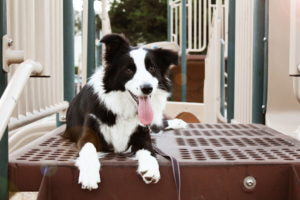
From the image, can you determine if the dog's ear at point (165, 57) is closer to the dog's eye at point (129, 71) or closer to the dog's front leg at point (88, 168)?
the dog's eye at point (129, 71)

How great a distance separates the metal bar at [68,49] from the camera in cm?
295

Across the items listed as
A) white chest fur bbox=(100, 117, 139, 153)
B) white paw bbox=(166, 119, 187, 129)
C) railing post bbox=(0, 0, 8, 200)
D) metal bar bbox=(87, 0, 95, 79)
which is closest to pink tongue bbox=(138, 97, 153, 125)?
white chest fur bbox=(100, 117, 139, 153)

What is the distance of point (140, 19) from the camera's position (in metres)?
18.4

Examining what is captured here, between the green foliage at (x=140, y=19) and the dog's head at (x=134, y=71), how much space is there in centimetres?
1589

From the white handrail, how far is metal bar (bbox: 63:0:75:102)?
1.51 meters

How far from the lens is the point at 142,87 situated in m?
1.86

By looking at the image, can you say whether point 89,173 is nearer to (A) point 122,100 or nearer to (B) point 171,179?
(B) point 171,179

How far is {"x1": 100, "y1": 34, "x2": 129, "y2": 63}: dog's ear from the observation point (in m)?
2.01

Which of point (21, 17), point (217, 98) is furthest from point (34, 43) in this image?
point (217, 98)

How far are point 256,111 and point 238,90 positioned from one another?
0.64 m

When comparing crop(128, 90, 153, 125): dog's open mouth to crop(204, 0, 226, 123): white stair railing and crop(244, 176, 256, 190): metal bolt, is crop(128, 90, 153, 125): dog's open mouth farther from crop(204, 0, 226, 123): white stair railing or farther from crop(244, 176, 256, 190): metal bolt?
crop(204, 0, 226, 123): white stair railing

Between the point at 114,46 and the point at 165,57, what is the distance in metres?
0.31

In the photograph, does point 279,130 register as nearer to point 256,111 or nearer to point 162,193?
point 256,111

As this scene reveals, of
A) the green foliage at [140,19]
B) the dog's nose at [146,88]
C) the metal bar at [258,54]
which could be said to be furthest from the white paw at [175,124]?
the green foliage at [140,19]
